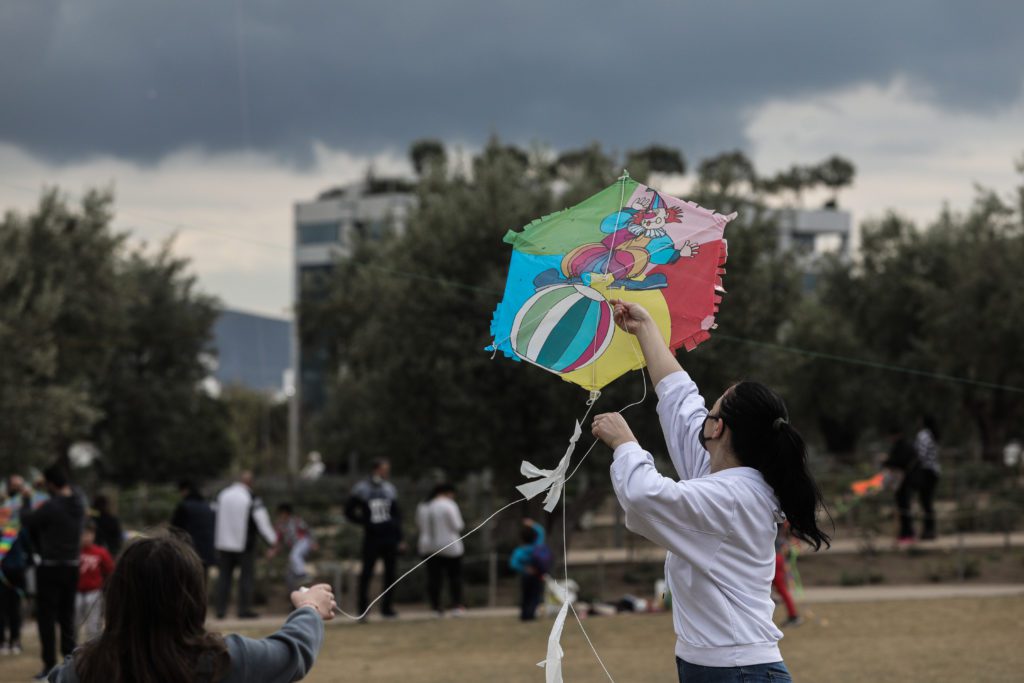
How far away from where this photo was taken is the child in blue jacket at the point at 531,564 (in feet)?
47.0

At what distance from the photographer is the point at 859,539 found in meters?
21.2

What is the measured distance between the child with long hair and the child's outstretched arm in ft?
6.27

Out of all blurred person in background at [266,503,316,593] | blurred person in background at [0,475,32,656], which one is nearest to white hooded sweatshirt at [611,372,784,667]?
blurred person in background at [0,475,32,656]

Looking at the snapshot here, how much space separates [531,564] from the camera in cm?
1437

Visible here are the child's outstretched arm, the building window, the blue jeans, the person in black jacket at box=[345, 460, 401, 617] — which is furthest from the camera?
the building window

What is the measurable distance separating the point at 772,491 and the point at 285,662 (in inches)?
62.9

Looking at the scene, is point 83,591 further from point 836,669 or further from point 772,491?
point 772,491

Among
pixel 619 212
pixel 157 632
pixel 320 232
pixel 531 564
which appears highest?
pixel 320 232

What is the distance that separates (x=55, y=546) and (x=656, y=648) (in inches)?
230

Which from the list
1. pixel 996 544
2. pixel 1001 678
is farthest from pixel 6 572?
pixel 996 544

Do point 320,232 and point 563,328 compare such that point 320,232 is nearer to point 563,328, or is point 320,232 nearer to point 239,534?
point 239,534

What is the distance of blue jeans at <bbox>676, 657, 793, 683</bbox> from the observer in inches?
143

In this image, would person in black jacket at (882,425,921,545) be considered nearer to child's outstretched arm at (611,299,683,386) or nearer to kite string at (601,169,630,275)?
kite string at (601,169,630,275)

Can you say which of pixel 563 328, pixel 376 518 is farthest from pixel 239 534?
pixel 563 328
